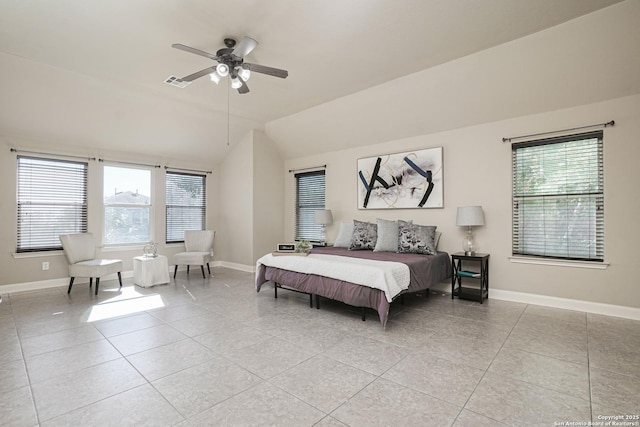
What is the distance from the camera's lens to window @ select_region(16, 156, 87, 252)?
15.9ft

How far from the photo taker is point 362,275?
325 cm

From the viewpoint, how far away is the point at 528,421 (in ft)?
5.64

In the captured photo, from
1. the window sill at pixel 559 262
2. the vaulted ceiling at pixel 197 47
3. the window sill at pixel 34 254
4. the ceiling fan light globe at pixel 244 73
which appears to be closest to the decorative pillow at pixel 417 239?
the window sill at pixel 559 262

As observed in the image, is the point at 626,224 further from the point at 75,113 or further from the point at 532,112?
the point at 75,113

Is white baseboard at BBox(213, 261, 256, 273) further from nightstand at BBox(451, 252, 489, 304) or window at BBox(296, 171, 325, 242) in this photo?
nightstand at BBox(451, 252, 489, 304)

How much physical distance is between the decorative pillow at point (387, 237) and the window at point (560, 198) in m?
1.56

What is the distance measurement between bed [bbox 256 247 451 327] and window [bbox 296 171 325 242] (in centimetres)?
204

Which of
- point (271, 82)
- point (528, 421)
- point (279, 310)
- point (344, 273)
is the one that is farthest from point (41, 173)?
point (528, 421)

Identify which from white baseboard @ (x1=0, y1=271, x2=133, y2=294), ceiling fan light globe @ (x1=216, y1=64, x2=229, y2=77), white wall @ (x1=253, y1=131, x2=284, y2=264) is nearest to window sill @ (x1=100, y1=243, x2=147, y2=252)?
white baseboard @ (x1=0, y1=271, x2=133, y2=294)

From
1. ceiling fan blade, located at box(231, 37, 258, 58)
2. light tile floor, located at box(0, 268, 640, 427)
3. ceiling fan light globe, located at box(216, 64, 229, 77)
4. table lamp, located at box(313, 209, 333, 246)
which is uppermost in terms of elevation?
ceiling fan blade, located at box(231, 37, 258, 58)

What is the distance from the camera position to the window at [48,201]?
484 centimetres

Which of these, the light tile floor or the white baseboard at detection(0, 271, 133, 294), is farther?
the white baseboard at detection(0, 271, 133, 294)

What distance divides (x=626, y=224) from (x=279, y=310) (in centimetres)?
405

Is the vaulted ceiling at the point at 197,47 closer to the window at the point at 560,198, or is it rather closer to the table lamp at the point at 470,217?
the window at the point at 560,198
